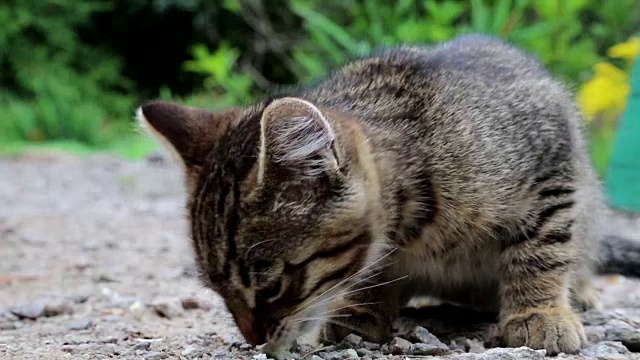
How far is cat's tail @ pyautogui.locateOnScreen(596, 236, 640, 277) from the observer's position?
177 inches

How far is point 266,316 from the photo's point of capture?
2795 mm

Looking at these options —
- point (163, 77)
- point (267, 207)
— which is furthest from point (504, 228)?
point (163, 77)

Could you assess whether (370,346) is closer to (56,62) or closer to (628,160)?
(628,160)

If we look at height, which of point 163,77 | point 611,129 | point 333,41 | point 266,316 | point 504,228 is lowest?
point 266,316

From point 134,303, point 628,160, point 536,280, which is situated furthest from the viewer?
point 628,160

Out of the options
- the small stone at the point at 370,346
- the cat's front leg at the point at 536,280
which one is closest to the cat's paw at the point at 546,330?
the cat's front leg at the point at 536,280

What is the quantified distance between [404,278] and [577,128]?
101 centimetres

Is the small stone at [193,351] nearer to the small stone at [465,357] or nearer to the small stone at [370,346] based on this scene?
the small stone at [370,346]

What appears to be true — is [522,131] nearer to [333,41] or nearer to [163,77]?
[333,41]

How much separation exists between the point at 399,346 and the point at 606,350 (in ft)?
2.22

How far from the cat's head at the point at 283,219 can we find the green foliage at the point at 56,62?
12569 mm

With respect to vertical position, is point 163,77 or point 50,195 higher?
point 163,77

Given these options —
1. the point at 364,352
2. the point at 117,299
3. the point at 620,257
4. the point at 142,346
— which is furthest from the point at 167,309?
the point at 620,257

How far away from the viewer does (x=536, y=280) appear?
10.8 ft
